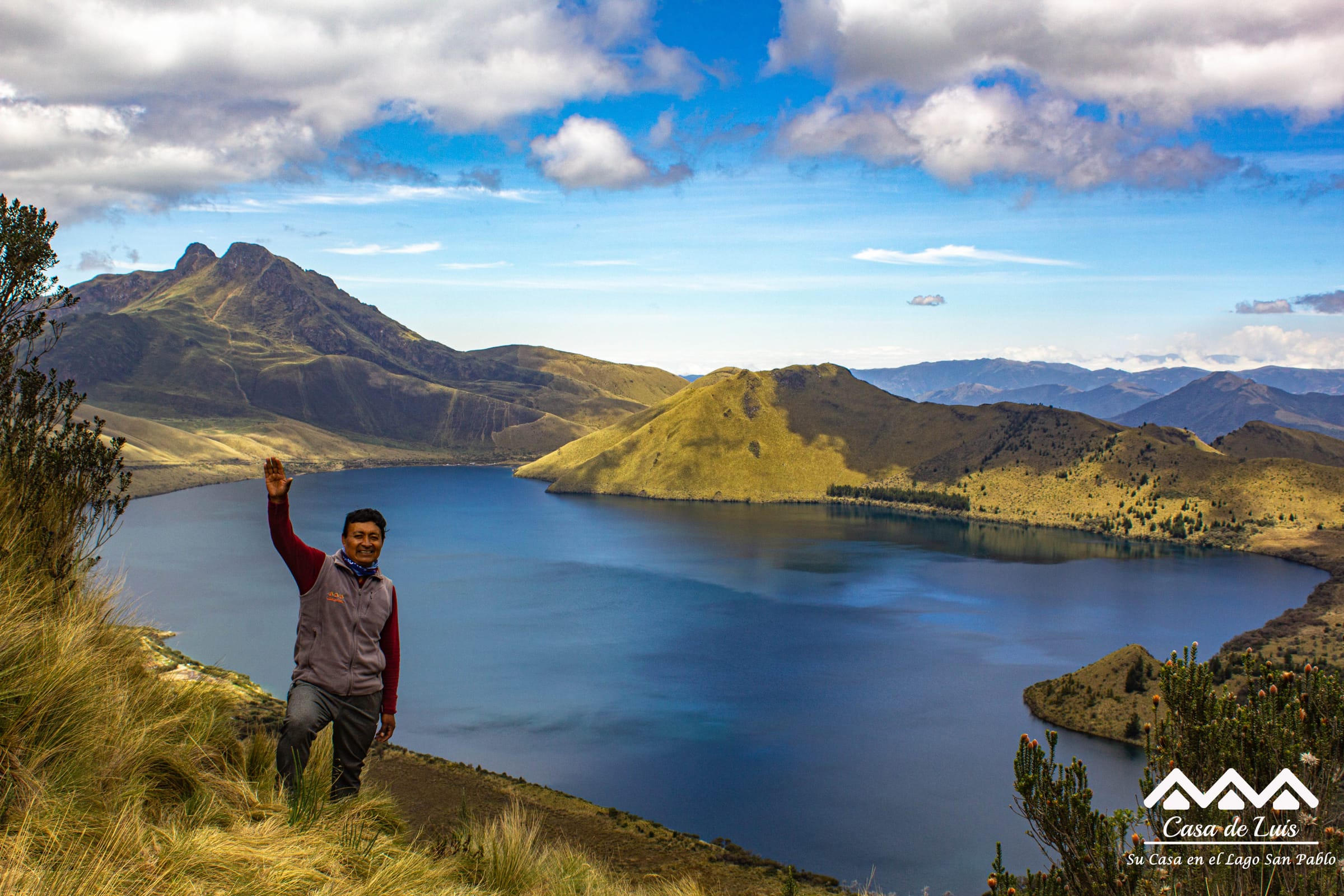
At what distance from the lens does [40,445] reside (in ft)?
38.5

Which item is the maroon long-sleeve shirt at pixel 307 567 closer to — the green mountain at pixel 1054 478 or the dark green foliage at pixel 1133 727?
the dark green foliage at pixel 1133 727

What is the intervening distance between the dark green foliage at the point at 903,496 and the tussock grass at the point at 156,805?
170 metres

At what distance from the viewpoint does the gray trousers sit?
7.78 meters

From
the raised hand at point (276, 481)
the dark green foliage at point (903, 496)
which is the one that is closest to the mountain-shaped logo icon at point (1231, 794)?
the raised hand at point (276, 481)

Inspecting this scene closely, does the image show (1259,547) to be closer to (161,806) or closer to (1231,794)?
(1231,794)

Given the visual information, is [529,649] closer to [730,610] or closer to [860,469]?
[730,610]

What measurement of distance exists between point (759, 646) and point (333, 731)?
65.0m

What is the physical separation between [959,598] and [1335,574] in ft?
179

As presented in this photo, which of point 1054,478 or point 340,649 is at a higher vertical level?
point 1054,478

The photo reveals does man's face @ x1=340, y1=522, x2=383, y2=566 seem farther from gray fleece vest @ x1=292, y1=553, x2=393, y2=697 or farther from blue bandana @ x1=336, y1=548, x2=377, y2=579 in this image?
gray fleece vest @ x1=292, y1=553, x2=393, y2=697

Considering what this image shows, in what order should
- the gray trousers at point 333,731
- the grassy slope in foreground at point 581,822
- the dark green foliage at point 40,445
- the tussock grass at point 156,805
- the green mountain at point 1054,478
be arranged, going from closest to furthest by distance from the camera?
1. the tussock grass at point 156,805
2. the gray trousers at point 333,731
3. the dark green foliage at point 40,445
4. the grassy slope in foreground at point 581,822
5. the green mountain at point 1054,478

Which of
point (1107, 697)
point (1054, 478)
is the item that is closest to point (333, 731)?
point (1107, 697)

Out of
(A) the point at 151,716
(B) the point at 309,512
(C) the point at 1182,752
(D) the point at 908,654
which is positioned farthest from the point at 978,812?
(B) the point at 309,512

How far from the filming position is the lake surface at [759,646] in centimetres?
4172
